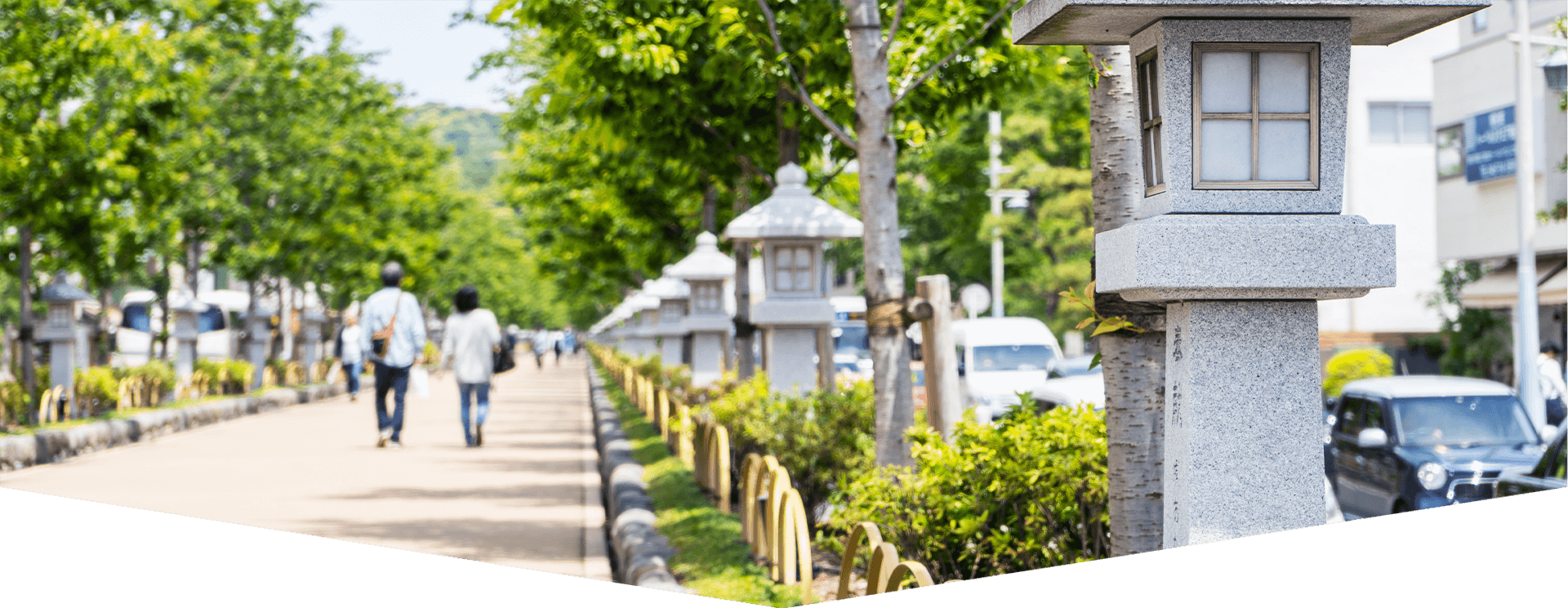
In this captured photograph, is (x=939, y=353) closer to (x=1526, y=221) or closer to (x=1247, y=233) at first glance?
(x=1247, y=233)

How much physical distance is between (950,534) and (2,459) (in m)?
7.50

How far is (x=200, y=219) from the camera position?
22.7 metres

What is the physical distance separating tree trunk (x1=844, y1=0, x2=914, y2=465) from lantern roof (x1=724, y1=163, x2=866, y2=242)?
114 inches

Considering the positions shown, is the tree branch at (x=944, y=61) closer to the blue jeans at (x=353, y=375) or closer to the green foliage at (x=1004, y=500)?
the green foliage at (x=1004, y=500)

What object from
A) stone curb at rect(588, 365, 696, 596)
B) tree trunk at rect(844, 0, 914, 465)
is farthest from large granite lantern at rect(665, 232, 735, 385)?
tree trunk at rect(844, 0, 914, 465)

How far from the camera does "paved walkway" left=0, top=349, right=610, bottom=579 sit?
27.1 ft

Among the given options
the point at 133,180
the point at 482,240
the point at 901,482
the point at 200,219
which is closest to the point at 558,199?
the point at 200,219

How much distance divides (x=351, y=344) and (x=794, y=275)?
16249 millimetres

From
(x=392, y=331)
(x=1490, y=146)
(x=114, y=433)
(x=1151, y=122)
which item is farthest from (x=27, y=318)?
(x=1490, y=146)

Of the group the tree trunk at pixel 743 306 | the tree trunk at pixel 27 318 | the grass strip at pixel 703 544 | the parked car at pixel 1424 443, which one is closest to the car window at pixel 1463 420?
the parked car at pixel 1424 443

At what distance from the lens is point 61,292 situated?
1702 cm

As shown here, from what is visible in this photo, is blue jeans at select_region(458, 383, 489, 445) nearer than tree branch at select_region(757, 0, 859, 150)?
No

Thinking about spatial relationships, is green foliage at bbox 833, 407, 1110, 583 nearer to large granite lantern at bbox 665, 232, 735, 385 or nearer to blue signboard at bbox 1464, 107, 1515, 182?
large granite lantern at bbox 665, 232, 735, 385

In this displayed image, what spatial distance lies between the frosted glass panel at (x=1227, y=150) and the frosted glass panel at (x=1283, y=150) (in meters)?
0.03
